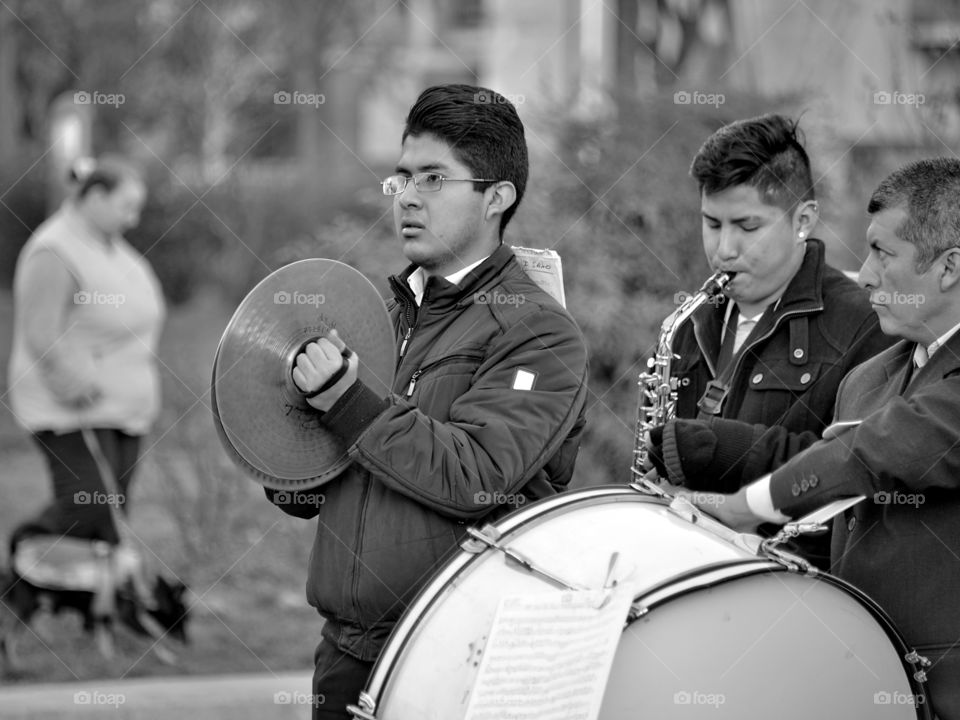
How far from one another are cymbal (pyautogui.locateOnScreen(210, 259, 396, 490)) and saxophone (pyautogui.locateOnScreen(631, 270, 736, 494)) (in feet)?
2.97

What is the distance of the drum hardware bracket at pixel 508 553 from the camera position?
102 inches

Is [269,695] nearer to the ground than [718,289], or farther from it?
nearer to the ground

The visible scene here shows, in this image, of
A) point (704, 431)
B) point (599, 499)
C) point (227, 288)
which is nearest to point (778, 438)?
point (704, 431)

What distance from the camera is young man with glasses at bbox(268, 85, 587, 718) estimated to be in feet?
9.04

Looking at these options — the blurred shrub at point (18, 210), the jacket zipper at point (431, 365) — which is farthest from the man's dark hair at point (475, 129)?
the blurred shrub at point (18, 210)

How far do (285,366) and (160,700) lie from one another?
253 cm

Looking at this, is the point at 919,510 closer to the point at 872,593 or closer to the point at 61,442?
the point at 872,593

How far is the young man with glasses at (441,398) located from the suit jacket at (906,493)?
1.77 ft

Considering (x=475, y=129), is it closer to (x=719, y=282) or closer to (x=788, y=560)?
(x=719, y=282)

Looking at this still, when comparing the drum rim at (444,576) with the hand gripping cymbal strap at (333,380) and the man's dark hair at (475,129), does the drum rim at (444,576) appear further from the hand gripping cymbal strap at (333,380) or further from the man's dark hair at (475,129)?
the man's dark hair at (475,129)

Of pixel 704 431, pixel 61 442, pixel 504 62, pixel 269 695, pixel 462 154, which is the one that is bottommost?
pixel 269 695

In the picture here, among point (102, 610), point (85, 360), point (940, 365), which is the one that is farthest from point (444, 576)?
point (85, 360)

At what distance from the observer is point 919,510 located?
112 inches

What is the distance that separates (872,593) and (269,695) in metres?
2.72
